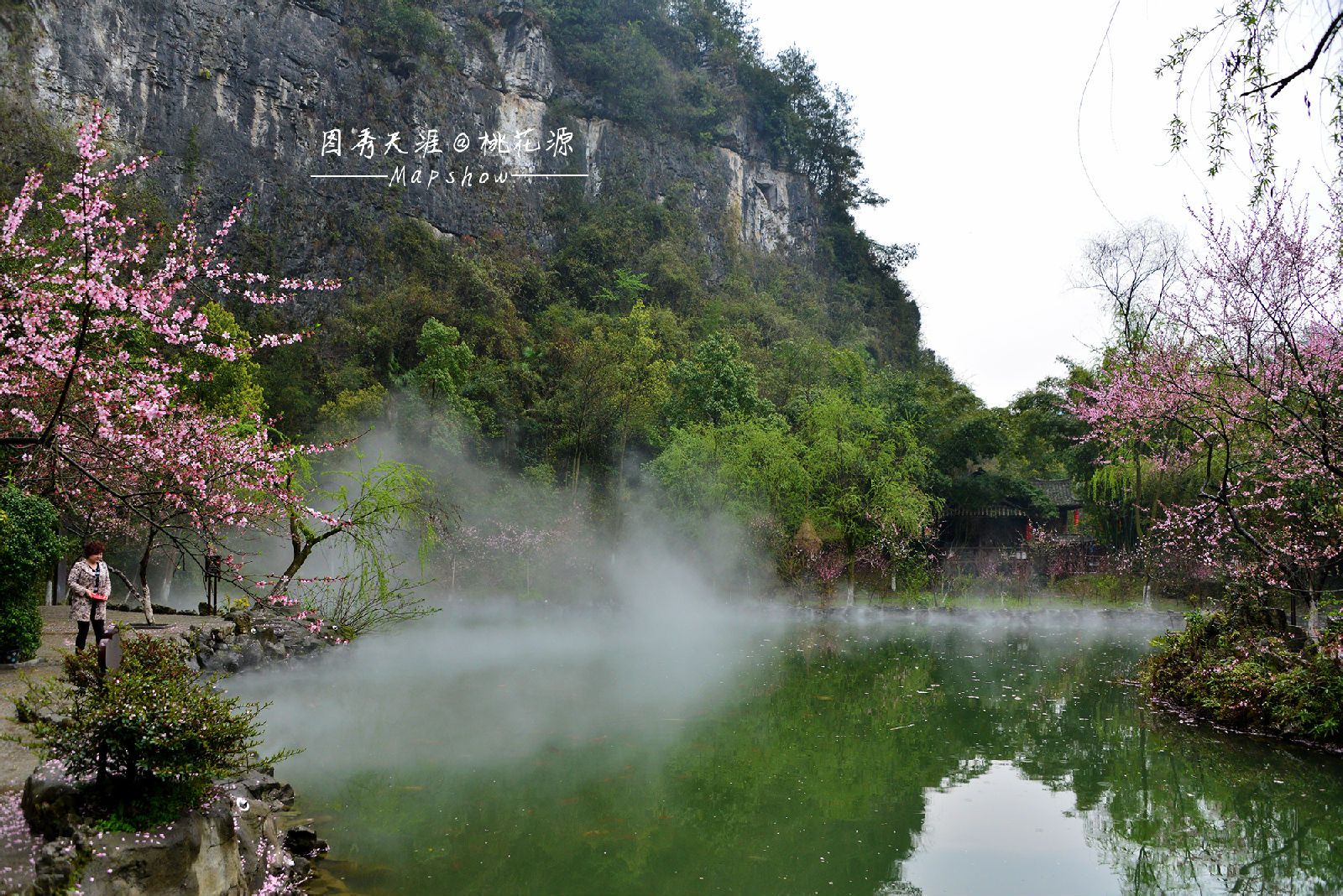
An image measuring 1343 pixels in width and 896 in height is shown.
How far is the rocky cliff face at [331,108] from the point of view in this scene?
85.6 feet

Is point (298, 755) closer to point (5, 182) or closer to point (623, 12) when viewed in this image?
point (5, 182)

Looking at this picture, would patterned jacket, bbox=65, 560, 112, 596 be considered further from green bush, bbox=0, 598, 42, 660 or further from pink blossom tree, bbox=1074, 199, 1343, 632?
pink blossom tree, bbox=1074, 199, 1343, 632

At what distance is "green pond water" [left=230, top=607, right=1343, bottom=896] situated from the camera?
5.50 m

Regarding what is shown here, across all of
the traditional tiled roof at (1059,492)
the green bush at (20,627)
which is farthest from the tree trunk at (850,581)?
Answer: the green bush at (20,627)

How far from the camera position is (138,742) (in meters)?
3.91

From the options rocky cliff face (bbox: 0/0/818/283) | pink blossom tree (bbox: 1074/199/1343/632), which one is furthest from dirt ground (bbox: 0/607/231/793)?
rocky cliff face (bbox: 0/0/818/283)

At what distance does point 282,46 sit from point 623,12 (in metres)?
A: 17.2

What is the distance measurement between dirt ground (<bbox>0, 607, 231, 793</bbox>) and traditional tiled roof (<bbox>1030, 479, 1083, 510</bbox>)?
2569 centimetres

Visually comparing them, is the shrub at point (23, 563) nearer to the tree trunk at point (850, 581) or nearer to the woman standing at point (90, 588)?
the woman standing at point (90, 588)

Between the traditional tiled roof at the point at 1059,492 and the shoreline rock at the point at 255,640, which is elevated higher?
the traditional tiled roof at the point at 1059,492

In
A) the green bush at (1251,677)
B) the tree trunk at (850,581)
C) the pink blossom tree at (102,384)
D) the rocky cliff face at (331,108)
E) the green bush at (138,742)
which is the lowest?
the tree trunk at (850,581)

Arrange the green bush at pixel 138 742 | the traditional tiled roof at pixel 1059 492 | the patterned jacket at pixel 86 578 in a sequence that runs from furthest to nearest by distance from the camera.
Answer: the traditional tiled roof at pixel 1059 492
the patterned jacket at pixel 86 578
the green bush at pixel 138 742

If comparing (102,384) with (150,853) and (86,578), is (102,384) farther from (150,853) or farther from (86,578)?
(150,853)

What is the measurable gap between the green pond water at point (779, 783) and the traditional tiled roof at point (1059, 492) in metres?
18.5
